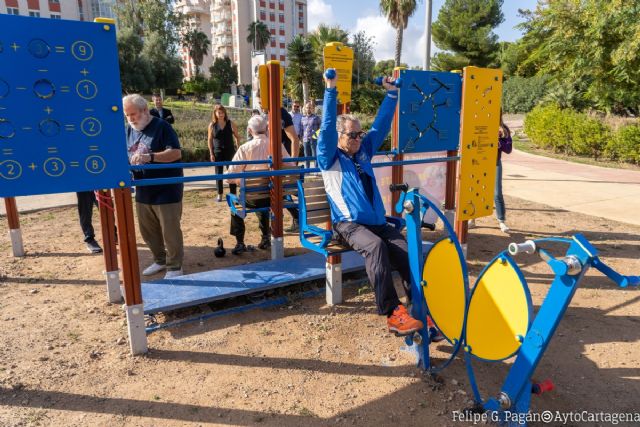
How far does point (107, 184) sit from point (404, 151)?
3026 millimetres

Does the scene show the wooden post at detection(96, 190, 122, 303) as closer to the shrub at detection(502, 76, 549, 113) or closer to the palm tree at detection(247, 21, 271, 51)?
the shrub at detection(502, 76, 549, 113)

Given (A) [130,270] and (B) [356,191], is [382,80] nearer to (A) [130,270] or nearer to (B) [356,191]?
(B) [356,191]

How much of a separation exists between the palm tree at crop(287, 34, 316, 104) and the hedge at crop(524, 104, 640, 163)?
16.5 metres

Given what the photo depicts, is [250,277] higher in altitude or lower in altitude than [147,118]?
lower

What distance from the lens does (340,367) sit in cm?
304

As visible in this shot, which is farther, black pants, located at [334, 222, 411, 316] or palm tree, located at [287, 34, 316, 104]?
palm tree, located at [287, 34, 316, 104]

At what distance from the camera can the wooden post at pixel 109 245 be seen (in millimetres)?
3709

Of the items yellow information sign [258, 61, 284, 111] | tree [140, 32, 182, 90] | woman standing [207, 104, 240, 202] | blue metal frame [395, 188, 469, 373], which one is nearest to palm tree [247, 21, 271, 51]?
tree [140, 32, 182, 90]

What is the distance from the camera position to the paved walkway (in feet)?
24.8

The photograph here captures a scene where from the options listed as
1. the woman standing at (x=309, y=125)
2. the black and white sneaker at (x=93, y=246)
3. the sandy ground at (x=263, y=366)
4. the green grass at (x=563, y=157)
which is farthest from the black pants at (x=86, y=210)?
the green grass at (x=563, y=157)

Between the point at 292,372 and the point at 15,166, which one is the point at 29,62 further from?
the point at 292,372

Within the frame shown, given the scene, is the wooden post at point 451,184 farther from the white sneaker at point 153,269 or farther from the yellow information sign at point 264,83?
the white sneaker at point 153,269

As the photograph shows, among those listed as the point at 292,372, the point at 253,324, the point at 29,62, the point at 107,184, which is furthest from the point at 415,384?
the point at 29,62

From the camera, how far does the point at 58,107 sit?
2.67 meters
